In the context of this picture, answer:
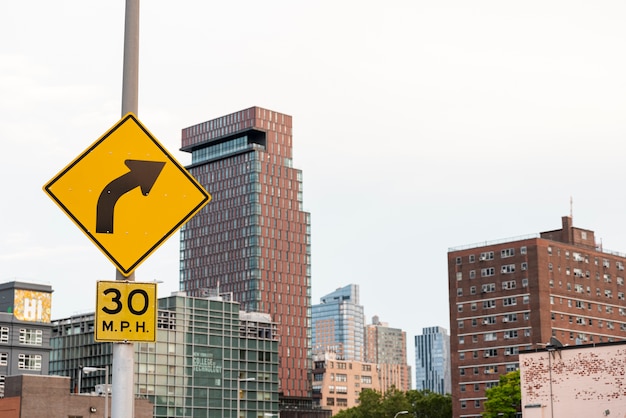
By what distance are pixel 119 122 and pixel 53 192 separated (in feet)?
2.63

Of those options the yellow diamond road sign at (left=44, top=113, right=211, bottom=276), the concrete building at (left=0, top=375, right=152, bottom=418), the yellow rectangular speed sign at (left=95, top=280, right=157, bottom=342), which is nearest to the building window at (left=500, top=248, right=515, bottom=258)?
the concrete building at (left=0, top=375, right=152, bottom=418)

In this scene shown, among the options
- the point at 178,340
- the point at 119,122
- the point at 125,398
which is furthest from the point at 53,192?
the point at 178,340

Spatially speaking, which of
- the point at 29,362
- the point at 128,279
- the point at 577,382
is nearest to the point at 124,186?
the point at 128,279

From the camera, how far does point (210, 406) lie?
151 m

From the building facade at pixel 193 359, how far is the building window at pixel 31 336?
7.06 ft

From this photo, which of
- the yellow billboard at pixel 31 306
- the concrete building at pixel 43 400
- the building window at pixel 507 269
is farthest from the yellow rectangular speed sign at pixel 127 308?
the building window at pixel 507 269

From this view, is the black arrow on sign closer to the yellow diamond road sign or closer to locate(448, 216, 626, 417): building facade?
the yellow diamond road sign

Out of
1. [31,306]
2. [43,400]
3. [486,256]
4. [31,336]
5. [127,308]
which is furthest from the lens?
[486,256]

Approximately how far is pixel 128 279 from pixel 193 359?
144 m

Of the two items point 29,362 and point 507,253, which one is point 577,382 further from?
point 507,253

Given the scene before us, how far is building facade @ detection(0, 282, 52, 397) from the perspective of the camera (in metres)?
154

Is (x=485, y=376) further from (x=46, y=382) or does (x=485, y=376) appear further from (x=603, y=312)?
(x=46, y=382)

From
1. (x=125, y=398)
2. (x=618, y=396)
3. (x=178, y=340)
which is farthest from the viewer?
(x=178, y=340)

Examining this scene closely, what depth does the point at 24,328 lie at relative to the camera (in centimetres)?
15688
